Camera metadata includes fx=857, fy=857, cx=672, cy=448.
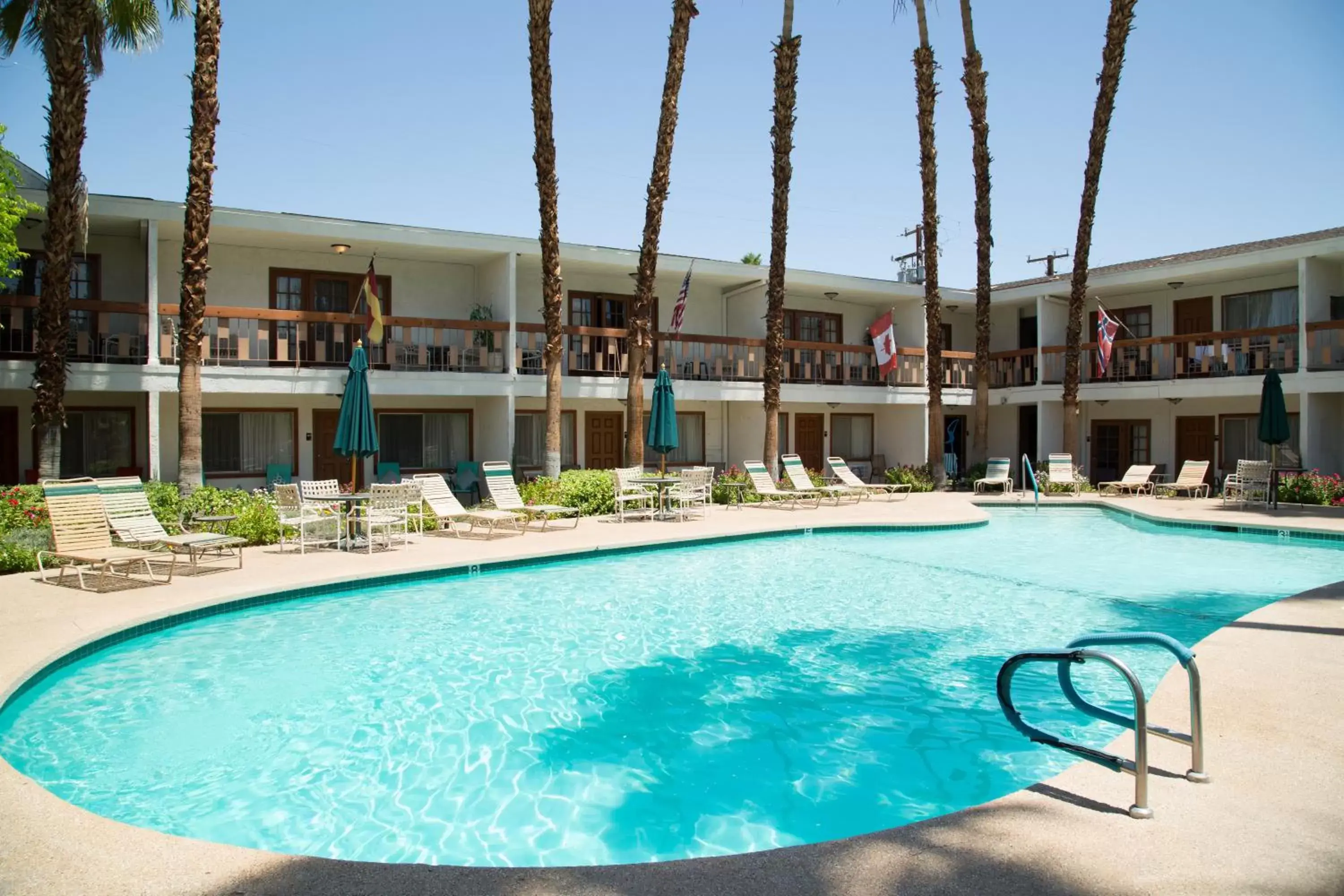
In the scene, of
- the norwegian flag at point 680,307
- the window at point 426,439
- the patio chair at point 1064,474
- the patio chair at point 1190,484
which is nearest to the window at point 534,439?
the window at point 426,439

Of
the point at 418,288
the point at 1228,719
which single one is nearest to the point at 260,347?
the point at 418,288

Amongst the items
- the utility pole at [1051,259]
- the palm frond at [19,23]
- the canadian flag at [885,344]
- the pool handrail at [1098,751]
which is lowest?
the pool handrail at [1098,751]

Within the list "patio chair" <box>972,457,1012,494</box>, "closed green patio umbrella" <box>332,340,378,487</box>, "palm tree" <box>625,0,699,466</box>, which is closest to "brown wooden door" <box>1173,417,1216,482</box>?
"patio chair" <box>972,457,1012,494</box>

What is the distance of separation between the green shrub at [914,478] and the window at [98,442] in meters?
17.3

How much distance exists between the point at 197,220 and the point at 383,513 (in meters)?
5.53

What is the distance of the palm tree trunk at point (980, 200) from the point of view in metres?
22.5

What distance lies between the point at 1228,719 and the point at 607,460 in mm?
17913

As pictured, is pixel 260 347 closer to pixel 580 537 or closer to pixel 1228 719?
pixel 580 537

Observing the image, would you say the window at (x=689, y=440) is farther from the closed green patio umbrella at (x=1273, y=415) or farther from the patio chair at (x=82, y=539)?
the patio chair at (x=82, y=539)

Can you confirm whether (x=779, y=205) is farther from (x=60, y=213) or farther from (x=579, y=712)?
(x=579, y=712)

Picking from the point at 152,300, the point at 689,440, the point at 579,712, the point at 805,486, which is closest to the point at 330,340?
the point at 152,300

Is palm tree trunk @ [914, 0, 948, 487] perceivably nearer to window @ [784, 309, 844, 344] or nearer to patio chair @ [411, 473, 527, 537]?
window @ [784, 309, 844, 344]

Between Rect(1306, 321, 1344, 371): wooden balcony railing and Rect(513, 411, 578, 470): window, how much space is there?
1681 centimetres

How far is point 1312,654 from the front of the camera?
20.9 ft
